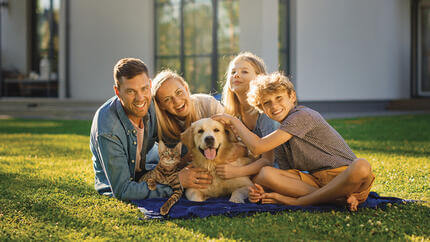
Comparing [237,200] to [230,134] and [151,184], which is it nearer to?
→ [230,134]

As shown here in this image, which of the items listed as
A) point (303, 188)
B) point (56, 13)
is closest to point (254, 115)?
point (303, 188)

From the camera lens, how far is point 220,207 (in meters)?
Result: 3.84

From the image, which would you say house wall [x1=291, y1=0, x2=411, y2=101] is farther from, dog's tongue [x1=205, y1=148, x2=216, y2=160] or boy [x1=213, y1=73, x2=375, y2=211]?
dog's tongue [x1=205, y1=148, x2=216, y2=160]

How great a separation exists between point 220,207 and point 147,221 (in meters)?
0.65

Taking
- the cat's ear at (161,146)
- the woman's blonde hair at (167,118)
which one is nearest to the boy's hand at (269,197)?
the cat's ear at (161,146)

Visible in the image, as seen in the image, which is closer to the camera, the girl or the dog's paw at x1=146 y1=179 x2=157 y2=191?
the dog's paw at x1=146 y1=179 x2=157 y2=191

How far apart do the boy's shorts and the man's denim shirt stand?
1.31 m

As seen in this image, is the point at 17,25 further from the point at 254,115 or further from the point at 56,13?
the point at 254,115

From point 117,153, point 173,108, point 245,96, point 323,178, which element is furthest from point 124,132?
point 323,178

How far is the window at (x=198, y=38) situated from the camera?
48.5 feet

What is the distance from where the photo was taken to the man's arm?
4.09 meters

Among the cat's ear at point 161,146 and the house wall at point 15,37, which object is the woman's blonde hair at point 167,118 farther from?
the house wall at point 15,37

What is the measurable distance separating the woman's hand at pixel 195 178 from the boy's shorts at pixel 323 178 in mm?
787

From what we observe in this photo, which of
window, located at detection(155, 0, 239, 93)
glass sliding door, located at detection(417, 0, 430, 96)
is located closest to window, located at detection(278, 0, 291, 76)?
window, located at detection(155, 0, 239, 93)
